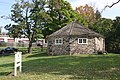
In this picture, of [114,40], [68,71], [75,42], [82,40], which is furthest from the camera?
[114,40]

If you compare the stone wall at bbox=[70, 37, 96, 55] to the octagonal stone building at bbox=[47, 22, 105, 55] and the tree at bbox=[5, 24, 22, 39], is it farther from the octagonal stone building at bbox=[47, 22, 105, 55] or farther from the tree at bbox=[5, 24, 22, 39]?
the tree at bbox=[5, 24, 22, 39]

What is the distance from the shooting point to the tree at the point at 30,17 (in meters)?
52.4

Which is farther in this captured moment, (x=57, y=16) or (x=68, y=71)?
(x=57, y=16)

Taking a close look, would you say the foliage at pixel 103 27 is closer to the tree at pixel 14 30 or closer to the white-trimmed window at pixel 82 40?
the white-trimmed window at pixel 82 40

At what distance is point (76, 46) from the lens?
41.5 meters

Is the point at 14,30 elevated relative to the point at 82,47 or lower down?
elevated

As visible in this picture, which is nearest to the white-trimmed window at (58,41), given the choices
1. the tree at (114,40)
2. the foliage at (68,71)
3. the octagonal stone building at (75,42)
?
the octagonal stone building at (75,42)

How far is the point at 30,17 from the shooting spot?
53188 millimetres

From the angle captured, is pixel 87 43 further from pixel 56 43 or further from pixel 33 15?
pixel 33 15

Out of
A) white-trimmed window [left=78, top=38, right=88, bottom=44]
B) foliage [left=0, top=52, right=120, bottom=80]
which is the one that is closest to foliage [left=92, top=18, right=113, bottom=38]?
white-trimmed window [left=78, top=38, right=88, bottom=44]

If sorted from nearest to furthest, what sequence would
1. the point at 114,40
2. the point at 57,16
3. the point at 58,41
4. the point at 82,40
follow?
the point at 82,40 < the point at 58,41 < the point at 114,40 < the point at 57,16

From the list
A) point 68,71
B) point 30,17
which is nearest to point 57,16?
point 30,17

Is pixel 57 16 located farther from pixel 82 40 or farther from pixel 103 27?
pixel 82 40

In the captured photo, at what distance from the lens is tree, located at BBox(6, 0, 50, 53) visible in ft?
172
